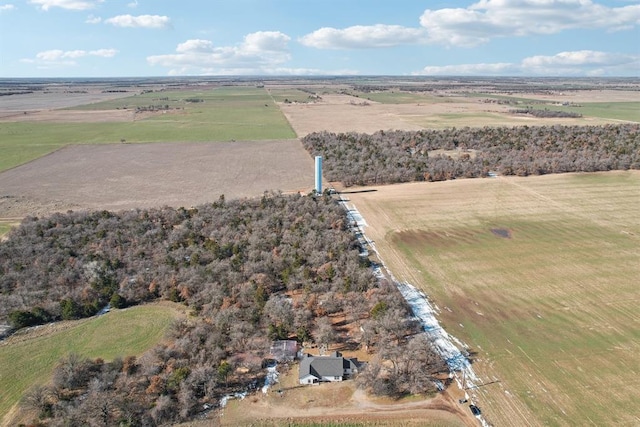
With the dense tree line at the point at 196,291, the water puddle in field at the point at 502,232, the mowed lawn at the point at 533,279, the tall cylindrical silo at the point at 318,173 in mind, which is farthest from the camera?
the tall cylindrical silo at the point at 318,173

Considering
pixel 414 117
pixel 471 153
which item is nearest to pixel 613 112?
pixel 414 117

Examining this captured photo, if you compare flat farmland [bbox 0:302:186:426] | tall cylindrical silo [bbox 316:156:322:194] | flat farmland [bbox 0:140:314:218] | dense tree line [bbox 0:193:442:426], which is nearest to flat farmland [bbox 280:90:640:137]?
flat farmland [bbox 0:140:314:218]

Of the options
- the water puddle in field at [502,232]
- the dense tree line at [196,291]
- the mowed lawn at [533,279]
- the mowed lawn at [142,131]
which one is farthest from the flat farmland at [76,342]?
the mowed lawn at [142,131]

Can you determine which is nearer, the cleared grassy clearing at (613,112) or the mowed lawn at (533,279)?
the mowed lawn at (533,279)

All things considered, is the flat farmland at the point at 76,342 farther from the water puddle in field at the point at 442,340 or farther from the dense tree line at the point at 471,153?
the dense tree line at the point at 471,153

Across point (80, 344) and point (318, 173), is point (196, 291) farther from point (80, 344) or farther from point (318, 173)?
point (318, 173)

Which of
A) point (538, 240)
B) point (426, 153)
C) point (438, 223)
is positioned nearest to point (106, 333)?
point (438, 223)
